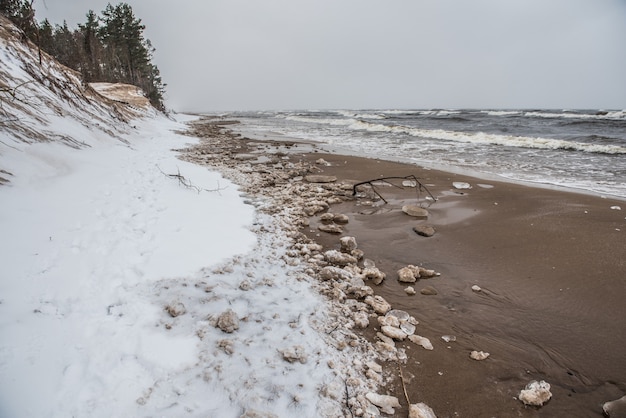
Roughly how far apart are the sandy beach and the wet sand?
0.03 feet

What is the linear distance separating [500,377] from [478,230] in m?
Answer: 3.02

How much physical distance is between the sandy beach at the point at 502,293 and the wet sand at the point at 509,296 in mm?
10

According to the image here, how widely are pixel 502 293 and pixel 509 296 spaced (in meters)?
0.07

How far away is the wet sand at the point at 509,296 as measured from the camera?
2115 mm

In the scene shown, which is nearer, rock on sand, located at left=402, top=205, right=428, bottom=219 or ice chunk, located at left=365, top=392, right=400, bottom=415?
ice chunk, located at left=365, top=392, right=400, bottom=415

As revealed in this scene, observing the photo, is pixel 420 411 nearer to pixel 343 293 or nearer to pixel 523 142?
pixel 343 293

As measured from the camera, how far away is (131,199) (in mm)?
4445

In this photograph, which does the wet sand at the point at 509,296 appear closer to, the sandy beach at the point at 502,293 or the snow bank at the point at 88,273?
the sandy beach at the point at 502,293

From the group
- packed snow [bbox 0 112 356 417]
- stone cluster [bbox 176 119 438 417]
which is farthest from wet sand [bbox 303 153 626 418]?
packed snow [bbox 0 112 356 417]

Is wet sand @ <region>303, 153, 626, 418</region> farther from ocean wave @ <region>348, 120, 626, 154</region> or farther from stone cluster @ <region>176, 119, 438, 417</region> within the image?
ocean wave @ <region>348, 120, 626, 154</region>

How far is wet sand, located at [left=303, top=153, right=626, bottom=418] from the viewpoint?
212 cm

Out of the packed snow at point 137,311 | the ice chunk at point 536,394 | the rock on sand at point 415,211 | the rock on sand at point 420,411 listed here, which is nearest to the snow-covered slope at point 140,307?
the packed snow at point 137,311

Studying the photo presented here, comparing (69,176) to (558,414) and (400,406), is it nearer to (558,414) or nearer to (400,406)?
(400,406)

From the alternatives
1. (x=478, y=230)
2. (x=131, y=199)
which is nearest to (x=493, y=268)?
(x=478, y=230)
